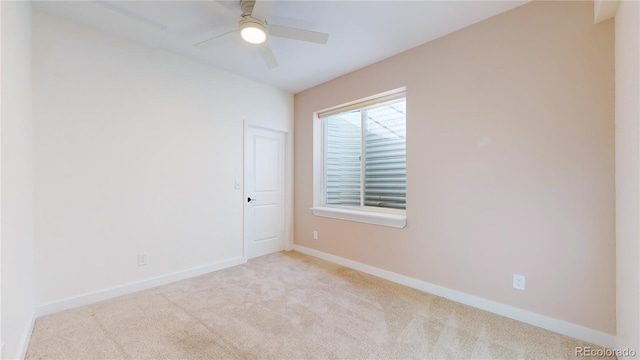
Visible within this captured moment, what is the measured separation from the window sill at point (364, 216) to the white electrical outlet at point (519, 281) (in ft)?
3.37

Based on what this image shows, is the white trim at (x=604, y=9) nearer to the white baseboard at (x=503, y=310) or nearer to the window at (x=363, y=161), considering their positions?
the window at (x=363, y=161)

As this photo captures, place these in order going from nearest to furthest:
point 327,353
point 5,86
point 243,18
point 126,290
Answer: point 5,86 → point 327,353 → point 243,18 → point 126,290

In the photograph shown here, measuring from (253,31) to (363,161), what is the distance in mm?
2063

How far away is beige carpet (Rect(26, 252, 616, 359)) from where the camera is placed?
67.6 inches

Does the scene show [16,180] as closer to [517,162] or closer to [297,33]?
[297,33]

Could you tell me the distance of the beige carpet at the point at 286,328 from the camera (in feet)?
5.63

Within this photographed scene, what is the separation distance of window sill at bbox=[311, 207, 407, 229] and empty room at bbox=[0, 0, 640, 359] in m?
0.03

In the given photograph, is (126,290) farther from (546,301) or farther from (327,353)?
(546,301)

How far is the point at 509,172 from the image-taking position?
7.16 feet

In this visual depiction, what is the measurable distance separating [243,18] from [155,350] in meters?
2.39

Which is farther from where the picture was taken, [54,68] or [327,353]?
[54,68]

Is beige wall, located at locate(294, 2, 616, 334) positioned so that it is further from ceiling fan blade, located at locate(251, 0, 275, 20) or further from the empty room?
ceiling fan blade, located at locate(251, 0, 275, 20)

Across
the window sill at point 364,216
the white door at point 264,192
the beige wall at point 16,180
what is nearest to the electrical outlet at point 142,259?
the beige wall at point 16,180

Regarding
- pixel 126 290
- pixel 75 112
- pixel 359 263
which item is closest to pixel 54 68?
pixel 75 112
